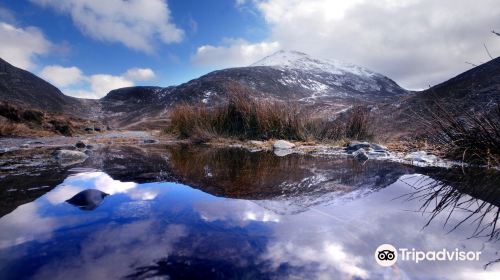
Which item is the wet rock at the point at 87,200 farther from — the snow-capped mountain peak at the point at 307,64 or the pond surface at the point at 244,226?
the snow-capped mountain peak at the point at 307,64

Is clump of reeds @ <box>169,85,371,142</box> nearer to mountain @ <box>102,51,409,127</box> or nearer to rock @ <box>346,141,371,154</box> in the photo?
rock @ <box>346,141,371,154</box>

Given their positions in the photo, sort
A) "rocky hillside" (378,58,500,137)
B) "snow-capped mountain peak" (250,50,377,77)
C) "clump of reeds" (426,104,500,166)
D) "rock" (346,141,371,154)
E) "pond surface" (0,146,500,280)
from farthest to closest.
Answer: "snow-capped mountain peak" (250,50,377,77) → "rocky hillside" (378,58,500,137) → "rock" (346,141,371,154) → "clump of reeds" (426,104,500,166) → "pond surface" (0,146,500,280)

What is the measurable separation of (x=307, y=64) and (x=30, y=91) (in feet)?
282

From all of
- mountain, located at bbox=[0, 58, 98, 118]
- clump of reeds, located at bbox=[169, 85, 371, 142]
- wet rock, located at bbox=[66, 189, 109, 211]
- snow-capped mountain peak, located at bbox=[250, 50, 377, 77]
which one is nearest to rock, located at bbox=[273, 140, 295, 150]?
clump of reeds, located at bbox=[169, 85, 371, 142]

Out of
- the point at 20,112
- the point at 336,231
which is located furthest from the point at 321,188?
the point at 20,112

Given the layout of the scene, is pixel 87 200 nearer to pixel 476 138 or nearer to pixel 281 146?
pixel 476 138

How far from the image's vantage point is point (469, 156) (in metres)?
3.43

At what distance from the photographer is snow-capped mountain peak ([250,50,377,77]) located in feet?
350

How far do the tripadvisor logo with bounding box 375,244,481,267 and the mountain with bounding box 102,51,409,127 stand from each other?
4664 cm

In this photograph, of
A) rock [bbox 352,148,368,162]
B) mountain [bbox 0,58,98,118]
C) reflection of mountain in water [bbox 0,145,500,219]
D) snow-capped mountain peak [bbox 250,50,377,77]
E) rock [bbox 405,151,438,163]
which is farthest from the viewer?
snow-capped mountain peak [bbox 250,50,377,77]

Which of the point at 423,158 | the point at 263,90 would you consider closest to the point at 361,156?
the point at 423,158

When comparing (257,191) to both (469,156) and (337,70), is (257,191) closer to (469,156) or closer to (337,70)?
(469,156)

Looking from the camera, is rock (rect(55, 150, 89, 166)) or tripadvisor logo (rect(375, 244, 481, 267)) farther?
rock (rect(55, 150, 89, 166))

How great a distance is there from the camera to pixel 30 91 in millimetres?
45562
